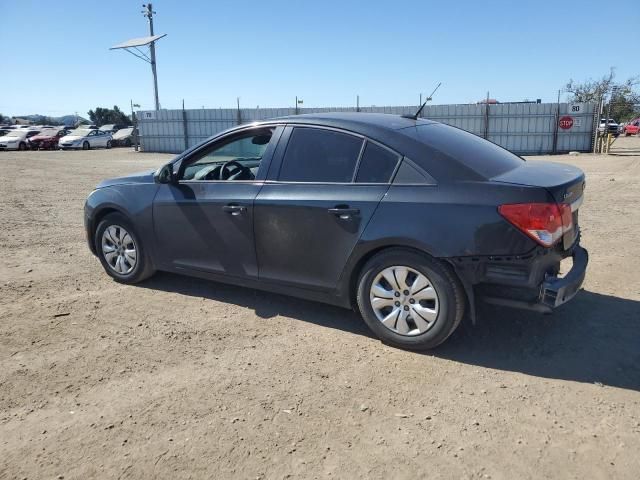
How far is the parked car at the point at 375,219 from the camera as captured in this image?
11.2ft

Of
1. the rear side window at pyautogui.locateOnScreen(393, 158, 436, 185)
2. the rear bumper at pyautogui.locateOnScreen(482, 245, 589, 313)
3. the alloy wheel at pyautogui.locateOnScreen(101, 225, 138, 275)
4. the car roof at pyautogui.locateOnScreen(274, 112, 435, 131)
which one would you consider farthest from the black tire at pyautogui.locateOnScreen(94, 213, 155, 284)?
the rear bumper at pyautogui.locateOnScreen(482, 245, 589, 313)

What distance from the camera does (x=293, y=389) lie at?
3.30 meters

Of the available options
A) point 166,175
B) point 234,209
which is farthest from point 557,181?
point 166,175

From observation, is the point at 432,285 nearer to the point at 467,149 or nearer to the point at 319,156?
the point at 467,149

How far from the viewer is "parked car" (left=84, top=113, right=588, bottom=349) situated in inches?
135

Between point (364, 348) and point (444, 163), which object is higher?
point (444, 163)

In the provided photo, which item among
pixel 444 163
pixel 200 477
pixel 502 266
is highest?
pixel 444 163

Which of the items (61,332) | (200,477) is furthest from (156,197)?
(200,477)

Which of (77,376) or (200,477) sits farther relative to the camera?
(77,376)

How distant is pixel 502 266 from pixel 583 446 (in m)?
1.17

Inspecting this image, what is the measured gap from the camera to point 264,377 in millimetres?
3459

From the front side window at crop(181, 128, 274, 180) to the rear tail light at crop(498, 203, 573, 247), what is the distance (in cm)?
217

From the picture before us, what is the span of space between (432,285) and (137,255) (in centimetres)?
307

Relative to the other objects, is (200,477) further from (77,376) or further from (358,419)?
(77,376)
